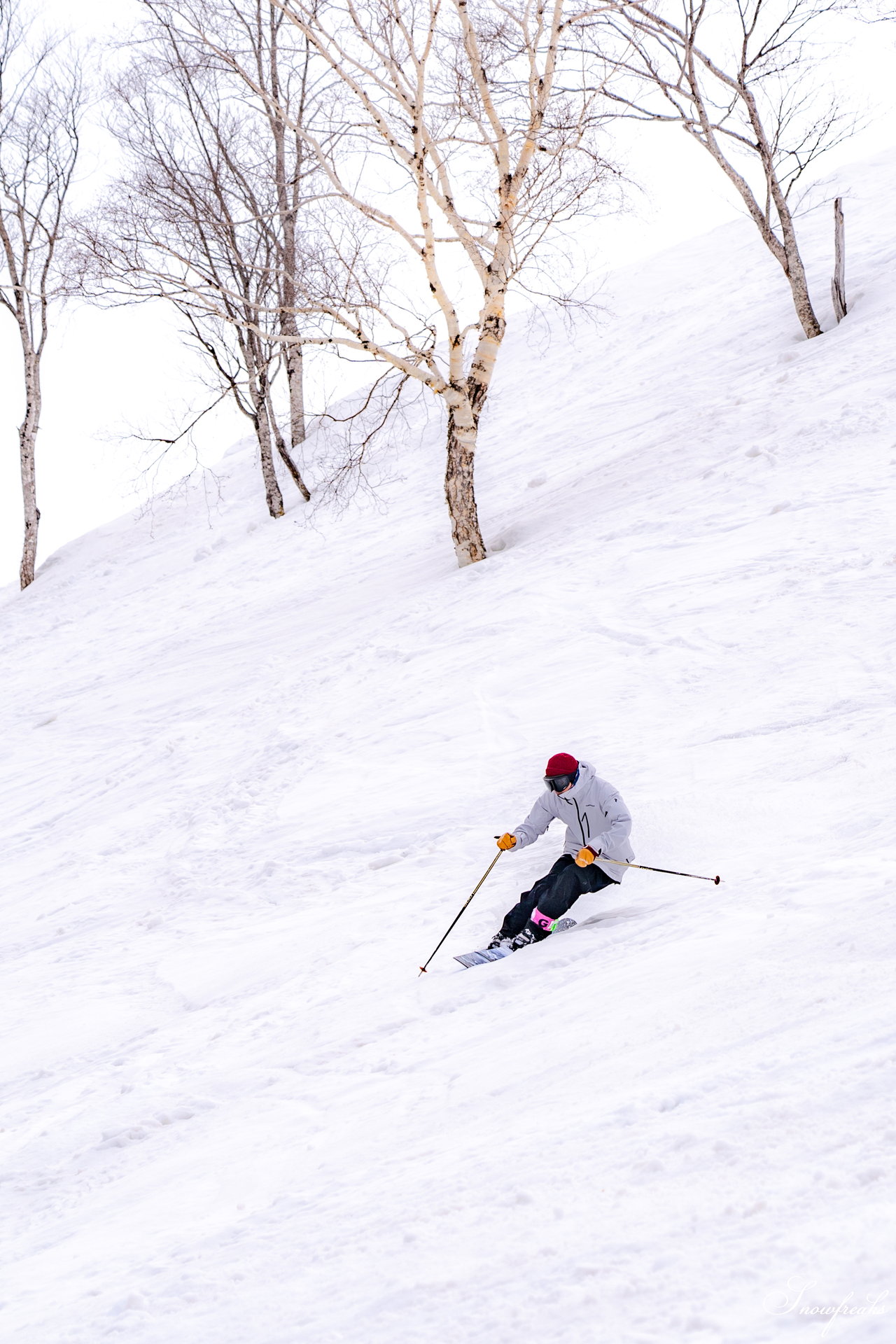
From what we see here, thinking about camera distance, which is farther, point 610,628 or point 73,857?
point 610,628

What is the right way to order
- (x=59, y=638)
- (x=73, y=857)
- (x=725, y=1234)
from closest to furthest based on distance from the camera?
1. (x=725, y=1234)
2. (x=73, y=857)
3. (x=59, y=638)

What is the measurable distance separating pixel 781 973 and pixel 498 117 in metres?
10.3

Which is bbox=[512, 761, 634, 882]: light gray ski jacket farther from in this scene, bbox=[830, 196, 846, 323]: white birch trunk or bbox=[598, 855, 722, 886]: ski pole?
bbox=[830, 196, 846, 323]: white birch trunk

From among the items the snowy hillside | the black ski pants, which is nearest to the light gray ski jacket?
the black ski pants

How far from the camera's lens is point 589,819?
6172mm

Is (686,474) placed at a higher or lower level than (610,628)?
higher

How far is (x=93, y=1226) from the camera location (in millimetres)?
3998

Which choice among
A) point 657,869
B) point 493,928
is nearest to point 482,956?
point 493,928

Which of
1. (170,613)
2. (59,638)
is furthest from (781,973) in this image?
(59,638)

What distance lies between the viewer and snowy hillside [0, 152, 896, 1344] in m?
3.16

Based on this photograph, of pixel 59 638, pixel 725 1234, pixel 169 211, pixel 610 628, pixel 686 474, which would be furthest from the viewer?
pixel 59 638

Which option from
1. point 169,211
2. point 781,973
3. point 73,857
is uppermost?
point 169,211

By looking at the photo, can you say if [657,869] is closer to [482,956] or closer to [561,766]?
[561,766]

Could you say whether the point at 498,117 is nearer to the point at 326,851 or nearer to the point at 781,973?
the point at 326,851
